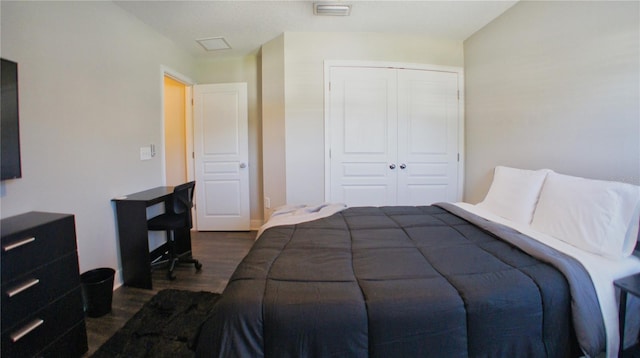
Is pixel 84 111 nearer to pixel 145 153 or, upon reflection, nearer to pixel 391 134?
pixel 145 153

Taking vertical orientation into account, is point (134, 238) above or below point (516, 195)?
below

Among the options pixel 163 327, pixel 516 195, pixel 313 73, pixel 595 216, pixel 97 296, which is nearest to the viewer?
pixel 595 216

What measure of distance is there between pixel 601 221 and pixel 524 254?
0.49 m

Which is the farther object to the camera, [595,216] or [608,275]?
[595,216]

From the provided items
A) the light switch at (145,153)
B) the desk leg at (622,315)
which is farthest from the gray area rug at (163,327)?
the desk leg at (622,315)

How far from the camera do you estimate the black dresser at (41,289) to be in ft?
3.97

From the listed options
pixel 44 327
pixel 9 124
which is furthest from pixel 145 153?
pixel 44 327

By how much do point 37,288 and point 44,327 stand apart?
212 mm

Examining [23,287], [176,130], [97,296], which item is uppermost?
[176,130]

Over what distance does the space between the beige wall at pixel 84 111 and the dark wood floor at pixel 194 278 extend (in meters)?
0.40

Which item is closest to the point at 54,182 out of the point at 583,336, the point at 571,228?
the point at 583,336

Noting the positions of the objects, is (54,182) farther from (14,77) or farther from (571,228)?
(571,228)

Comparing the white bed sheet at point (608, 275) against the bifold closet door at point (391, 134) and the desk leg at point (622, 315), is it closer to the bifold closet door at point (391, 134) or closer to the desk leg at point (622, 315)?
the desk leg at point (622, 315)

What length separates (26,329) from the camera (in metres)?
1.25
